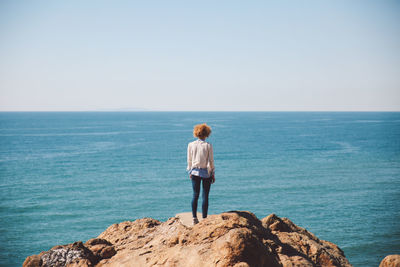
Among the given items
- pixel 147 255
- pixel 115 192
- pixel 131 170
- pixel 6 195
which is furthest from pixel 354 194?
pixel 6 195

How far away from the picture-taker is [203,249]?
5129mm

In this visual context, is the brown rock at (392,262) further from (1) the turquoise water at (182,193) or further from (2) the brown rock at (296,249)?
(1) the turquoise water at (182,193)

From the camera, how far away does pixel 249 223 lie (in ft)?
19.3

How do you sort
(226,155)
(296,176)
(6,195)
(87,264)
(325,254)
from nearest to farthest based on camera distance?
(87,264), (325,254), (6,195), (296,176), (226,155)

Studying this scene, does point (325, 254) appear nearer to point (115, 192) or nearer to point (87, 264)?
point (87, 264)

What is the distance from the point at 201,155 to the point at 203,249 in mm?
2215

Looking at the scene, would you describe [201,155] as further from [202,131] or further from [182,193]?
[182,193]

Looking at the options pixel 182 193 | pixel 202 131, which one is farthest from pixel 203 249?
pixel 182 193

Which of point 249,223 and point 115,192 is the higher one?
point 249,223

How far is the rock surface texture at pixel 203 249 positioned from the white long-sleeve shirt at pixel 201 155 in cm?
123

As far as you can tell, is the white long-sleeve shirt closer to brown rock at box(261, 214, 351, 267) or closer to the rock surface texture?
the rock surface texture

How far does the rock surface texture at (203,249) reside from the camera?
4969mm

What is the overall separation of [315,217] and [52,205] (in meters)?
28.6

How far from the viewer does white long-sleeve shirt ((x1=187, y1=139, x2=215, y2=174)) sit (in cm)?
684
